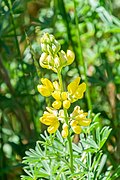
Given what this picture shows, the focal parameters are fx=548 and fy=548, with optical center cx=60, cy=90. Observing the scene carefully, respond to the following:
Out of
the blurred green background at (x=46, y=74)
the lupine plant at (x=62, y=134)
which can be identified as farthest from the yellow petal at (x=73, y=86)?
the blurred green background at (x=46, y=74)

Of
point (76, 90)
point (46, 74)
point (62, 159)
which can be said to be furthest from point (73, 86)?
point (46, 74)

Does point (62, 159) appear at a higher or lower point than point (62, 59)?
lower

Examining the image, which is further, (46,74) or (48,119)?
(46,74)

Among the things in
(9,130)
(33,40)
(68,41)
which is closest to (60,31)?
(68,41)

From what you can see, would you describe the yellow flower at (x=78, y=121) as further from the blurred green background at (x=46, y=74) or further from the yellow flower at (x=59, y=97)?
the blurred green background at (x=46, y=74)

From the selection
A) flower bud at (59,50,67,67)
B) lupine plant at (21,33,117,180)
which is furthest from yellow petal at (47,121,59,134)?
flower bud at (59,50,67,67)

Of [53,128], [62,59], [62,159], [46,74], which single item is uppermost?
[62,59]

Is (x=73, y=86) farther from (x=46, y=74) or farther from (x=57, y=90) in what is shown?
(x=46, y=74)

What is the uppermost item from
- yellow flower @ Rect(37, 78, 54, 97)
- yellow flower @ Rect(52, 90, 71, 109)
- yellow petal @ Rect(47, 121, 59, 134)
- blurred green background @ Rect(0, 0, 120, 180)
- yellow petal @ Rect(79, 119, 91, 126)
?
yellow flower @ Rect(37, 78, 54, 97)

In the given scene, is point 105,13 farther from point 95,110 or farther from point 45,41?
point 45,41

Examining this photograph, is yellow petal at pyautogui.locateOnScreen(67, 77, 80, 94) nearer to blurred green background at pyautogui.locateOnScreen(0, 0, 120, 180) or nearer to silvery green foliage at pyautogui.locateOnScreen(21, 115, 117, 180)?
silvery green foliage at pyautogui.locateOnScreen(21, 115, 117, 180)
